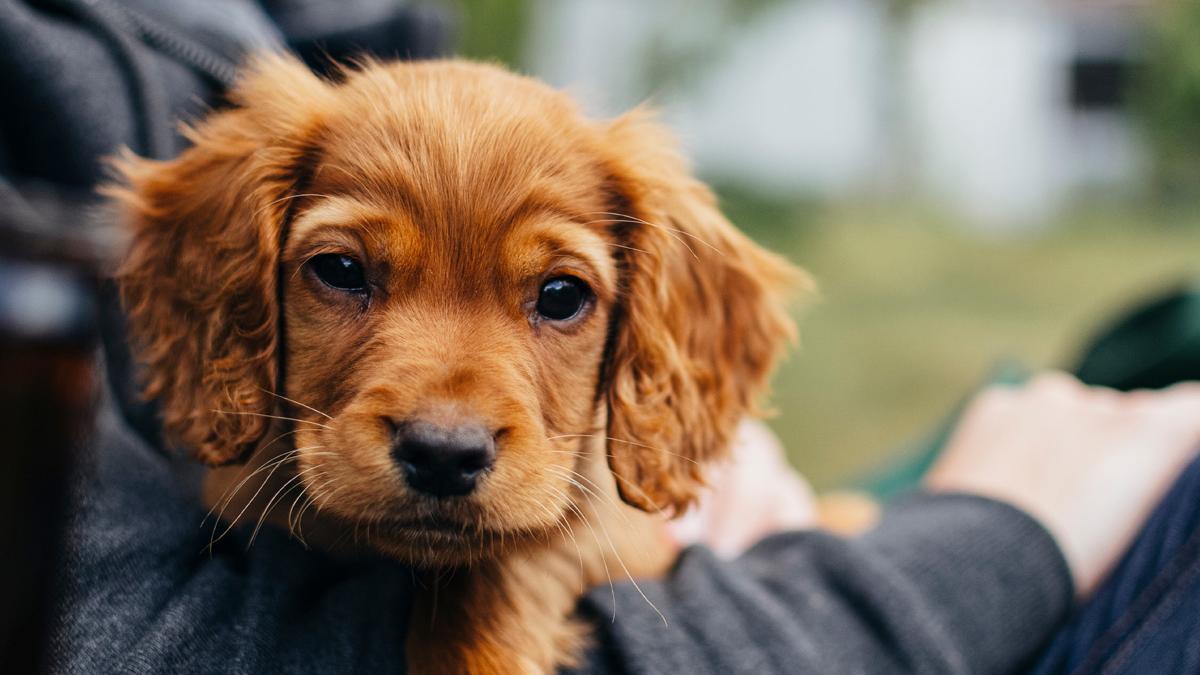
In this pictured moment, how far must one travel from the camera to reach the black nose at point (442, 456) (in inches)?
58.7

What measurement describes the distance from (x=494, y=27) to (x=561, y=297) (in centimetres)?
1070

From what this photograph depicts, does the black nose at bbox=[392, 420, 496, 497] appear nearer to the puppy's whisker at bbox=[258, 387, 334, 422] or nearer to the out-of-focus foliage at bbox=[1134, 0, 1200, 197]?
the puppy's whisker at bbox=[258, 387, 334, 422]

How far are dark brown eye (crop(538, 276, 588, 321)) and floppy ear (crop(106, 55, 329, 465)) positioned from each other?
19.3 inches

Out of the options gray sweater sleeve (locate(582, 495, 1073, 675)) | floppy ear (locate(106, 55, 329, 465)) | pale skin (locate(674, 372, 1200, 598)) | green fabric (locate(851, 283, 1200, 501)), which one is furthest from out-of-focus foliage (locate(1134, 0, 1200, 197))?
floppy ear (locate(106, 55, 329, 465))

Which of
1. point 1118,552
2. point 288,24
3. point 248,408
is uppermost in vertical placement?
point 288,24

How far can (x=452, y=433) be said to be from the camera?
1503 mm

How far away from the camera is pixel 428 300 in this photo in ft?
5.68

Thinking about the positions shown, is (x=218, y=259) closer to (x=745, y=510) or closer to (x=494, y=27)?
(x=745, y=510)

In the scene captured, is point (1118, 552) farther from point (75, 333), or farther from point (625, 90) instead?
point (625, 90)

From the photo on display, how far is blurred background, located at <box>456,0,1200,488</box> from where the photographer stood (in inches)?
421

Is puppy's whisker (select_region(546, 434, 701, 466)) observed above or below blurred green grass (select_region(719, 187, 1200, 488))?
above

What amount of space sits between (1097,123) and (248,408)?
74.4ft

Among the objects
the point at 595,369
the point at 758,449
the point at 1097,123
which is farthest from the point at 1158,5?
the point at 595,369

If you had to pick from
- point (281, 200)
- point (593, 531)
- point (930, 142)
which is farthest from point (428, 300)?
point (930, 142)
